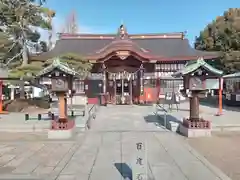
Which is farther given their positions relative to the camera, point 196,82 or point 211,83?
point 211,83

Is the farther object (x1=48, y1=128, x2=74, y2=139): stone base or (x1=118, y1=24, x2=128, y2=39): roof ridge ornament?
(x1=118, y1=24, x2=128, y2=39): roof ridge ornament

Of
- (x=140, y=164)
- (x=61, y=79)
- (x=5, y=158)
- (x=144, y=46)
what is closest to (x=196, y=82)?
(x=61, y=79)

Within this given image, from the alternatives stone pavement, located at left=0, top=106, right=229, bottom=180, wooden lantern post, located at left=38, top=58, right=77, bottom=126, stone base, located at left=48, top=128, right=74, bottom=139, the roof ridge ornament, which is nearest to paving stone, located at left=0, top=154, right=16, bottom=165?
stone pavement, located at left=0, top=106, right=229, bottom=180

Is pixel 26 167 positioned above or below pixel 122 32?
below

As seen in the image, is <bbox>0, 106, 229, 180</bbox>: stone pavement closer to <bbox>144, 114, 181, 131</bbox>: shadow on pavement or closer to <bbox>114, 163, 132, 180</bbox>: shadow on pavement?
<bbox>114, 163, 132, 180</bbox>: shadow on pavement

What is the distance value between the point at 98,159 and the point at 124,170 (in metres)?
1.34

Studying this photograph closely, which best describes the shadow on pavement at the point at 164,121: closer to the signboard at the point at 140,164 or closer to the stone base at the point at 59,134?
the stone base at the point at 59,134

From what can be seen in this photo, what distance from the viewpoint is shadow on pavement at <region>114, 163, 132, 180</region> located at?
6684mm

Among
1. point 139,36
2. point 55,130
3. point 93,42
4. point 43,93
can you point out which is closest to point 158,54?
point 139,36

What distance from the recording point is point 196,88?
1251cm

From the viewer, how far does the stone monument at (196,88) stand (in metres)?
12.2

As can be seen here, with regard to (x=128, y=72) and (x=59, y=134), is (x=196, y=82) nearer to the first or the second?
(x=59, y=134)

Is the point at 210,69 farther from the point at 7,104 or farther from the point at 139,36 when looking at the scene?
the point at 139,36

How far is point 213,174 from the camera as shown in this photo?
6.95m
